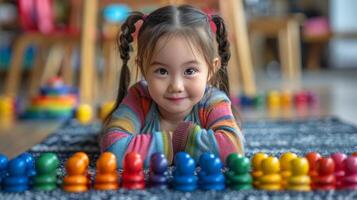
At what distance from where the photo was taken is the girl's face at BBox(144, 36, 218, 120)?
1024mm

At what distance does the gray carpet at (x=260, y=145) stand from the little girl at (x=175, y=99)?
10cm

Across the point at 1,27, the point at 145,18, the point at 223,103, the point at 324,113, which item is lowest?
the point at 324,113

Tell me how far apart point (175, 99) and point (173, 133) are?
62 mm

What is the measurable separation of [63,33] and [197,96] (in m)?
2.00

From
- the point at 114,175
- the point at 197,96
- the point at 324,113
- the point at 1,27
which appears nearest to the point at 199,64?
the point at 197,96

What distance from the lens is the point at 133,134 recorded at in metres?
1.09

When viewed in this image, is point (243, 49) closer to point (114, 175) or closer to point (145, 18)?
point (145, 18)

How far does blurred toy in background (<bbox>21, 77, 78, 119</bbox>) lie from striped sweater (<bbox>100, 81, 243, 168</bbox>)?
118 centimetres

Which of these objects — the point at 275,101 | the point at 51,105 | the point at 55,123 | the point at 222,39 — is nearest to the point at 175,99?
the point at 222,39

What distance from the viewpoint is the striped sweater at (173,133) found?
103 centimetres

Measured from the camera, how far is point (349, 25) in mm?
6547

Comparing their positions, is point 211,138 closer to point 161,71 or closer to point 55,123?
point 161,71

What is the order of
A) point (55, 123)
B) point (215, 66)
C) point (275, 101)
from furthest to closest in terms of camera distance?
point (275, 101)
point (55, 123)
point (215, 66)

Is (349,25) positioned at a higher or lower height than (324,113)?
higher
